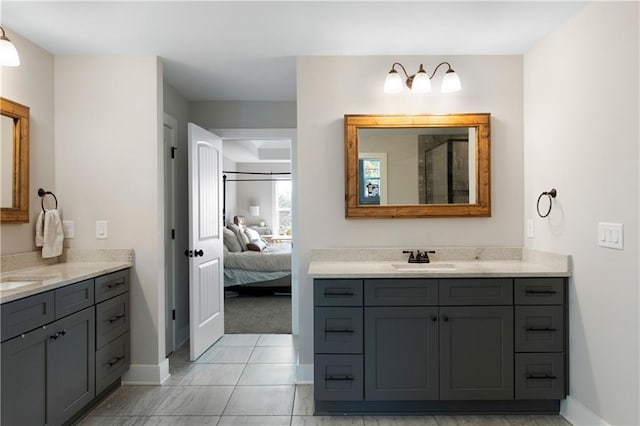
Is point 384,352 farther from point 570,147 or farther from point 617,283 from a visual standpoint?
point 570,147

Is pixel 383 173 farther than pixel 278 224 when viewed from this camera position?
No

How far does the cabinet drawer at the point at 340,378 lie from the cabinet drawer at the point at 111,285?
54.7 inches

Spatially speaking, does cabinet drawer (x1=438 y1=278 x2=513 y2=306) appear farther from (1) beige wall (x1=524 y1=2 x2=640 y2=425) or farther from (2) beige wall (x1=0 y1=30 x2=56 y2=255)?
(2) beige wall (x1=0 y1=30 x2=56 y2=255)

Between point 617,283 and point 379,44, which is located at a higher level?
point 379,44

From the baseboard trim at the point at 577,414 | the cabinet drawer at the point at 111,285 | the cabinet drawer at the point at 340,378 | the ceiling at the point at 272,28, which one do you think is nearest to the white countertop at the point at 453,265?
the cabinet drawer at the point at 340,378

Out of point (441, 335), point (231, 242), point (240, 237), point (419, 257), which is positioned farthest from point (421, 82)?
point (240, 237)

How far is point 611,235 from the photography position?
2.04 metres

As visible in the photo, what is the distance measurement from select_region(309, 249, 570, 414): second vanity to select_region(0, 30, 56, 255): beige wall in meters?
1.91

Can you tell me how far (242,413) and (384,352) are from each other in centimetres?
96

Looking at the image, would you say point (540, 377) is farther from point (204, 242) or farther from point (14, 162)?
point (14, 162)

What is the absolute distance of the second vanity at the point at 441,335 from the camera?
7.89 feet

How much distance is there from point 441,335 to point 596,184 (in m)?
1.17

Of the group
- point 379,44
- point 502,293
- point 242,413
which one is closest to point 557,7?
point 379,44

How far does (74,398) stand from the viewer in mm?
2275
